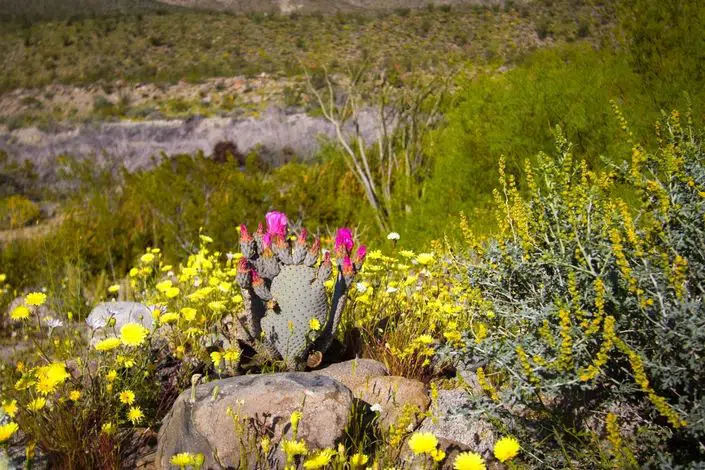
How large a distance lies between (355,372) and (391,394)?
0.27 metres

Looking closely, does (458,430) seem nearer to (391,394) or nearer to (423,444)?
(391,394)

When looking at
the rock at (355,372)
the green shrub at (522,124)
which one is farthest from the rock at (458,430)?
the green shrub at (522,124)

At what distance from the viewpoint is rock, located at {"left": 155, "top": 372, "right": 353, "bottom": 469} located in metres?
2.15

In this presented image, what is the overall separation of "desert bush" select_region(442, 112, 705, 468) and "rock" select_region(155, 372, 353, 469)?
0.54m

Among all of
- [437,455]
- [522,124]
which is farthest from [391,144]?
[437,455]

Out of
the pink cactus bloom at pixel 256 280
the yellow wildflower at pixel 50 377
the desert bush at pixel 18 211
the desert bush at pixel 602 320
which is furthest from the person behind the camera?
the desert bush at pixel 18 211

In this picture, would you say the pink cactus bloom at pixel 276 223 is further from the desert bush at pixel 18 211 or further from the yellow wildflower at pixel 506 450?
the desert bush at pixel 18 211

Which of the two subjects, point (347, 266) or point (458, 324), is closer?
point (347, 266)

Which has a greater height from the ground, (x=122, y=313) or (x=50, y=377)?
(x=50, y=377)

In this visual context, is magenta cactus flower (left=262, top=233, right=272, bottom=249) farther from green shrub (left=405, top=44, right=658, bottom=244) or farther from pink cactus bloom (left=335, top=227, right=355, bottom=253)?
green shrub (left=405, top=44, right=658, bottom=244)

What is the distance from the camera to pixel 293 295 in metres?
2.83

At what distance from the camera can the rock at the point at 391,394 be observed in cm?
249

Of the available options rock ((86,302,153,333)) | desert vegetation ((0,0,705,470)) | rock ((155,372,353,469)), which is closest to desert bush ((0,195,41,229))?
desert vegetation ((0,0,705,470))

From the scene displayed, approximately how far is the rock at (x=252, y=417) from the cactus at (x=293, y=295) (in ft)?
1.64
